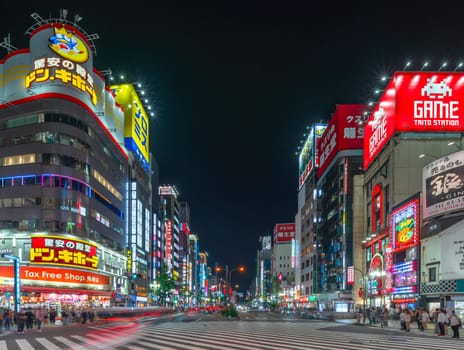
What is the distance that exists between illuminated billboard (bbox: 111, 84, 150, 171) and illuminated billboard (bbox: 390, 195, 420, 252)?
201 feet

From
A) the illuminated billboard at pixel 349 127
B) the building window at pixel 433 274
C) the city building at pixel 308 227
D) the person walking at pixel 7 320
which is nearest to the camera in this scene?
the person walking at pixel 7 320

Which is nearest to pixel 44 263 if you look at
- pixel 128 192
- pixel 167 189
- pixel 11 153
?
pixel 11 153

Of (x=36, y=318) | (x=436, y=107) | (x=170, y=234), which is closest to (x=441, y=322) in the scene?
(x=36, y=318)

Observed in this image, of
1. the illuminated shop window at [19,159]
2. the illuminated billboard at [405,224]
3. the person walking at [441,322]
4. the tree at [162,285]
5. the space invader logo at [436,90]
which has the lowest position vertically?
the tree at [162,285]

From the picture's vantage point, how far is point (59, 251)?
227 feet

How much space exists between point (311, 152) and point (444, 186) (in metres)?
92.4

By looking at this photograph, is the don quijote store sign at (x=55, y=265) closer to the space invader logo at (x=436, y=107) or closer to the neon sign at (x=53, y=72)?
the neon sign at (x=53, y=72)

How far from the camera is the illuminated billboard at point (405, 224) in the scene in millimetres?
53406

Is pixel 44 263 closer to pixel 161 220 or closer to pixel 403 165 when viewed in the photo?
pixel 403 165

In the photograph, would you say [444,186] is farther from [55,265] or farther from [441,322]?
[55,265]

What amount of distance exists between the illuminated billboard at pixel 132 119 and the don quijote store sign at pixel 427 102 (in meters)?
57.8

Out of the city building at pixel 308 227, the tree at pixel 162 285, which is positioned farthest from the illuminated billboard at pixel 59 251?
the tree at pixel 162 285

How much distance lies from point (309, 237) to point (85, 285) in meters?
76.8

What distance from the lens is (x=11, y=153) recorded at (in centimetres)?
7169
